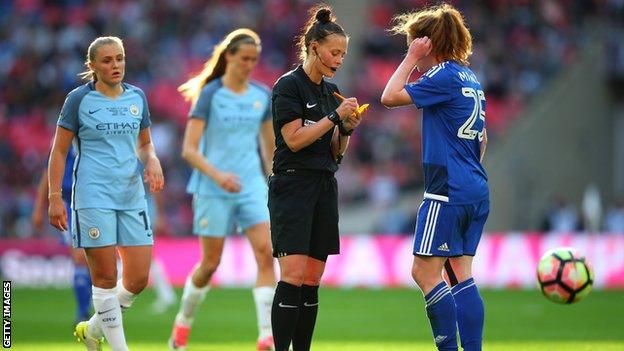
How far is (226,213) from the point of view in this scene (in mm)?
11797

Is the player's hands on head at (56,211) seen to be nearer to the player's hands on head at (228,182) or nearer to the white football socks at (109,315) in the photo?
the white football socks at (109,315)

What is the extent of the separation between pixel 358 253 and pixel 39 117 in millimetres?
10424

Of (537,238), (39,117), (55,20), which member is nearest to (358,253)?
(537,238)

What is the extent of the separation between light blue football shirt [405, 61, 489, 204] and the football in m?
2.01

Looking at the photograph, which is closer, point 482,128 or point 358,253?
Result: point 482,128

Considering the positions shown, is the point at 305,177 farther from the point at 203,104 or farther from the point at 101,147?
the point at 203,104

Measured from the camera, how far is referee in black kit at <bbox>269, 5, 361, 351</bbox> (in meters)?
8.85

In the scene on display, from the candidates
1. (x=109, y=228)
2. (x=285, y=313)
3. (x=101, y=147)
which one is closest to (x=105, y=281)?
(x=109, y=228)

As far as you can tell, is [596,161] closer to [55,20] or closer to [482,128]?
[55,20]

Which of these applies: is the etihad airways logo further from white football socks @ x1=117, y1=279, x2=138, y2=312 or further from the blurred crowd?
the blurred crowd

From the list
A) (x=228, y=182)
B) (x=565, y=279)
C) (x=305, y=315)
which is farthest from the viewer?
(x=228, y=182)

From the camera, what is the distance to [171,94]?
30016 mm

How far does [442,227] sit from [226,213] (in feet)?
12.1

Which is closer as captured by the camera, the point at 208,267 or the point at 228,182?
the point at 228,182
